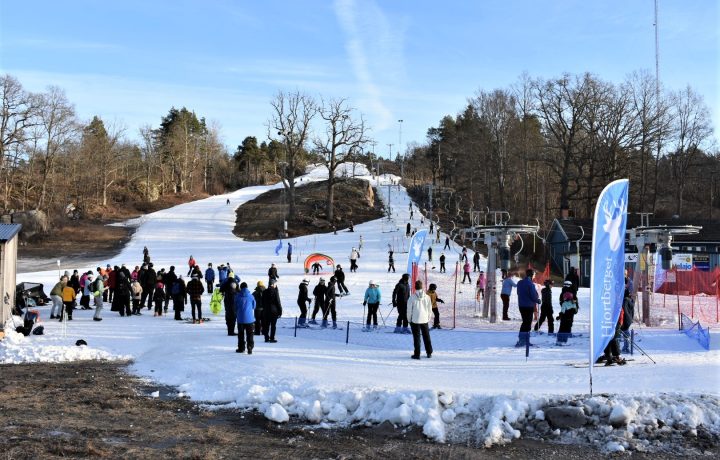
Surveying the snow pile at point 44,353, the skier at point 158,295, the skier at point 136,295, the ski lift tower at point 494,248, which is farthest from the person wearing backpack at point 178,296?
the ski lift tower at point 494,248

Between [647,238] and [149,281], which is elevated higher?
[647,238]

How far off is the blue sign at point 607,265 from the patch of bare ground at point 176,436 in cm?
252

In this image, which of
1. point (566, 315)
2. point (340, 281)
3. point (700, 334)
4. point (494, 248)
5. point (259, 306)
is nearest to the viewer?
point (700, 334)

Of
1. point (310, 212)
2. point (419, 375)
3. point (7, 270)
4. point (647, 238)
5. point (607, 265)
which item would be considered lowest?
point (419, 375)

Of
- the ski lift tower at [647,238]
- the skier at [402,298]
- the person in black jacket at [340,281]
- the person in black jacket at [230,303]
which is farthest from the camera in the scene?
the person in black jacket at [340,281]

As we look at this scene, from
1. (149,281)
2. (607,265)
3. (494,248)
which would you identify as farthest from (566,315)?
(149,281)

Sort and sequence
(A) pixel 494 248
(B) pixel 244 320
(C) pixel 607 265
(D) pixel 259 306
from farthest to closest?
Result: (A) pixel 494 248 → (D) pixel 259 306 → (B) pixel 244 320 → (C) pixel 607 265

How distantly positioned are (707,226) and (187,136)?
2965 inches

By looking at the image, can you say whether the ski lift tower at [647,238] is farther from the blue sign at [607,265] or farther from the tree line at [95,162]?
the tree line at [95,162]

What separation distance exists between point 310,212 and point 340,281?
36.8m

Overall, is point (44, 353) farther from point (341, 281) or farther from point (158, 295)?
point (341, 281)

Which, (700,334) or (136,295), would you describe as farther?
(136,295)

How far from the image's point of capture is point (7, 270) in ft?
55.8

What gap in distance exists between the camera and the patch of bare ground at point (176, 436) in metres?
6.83
